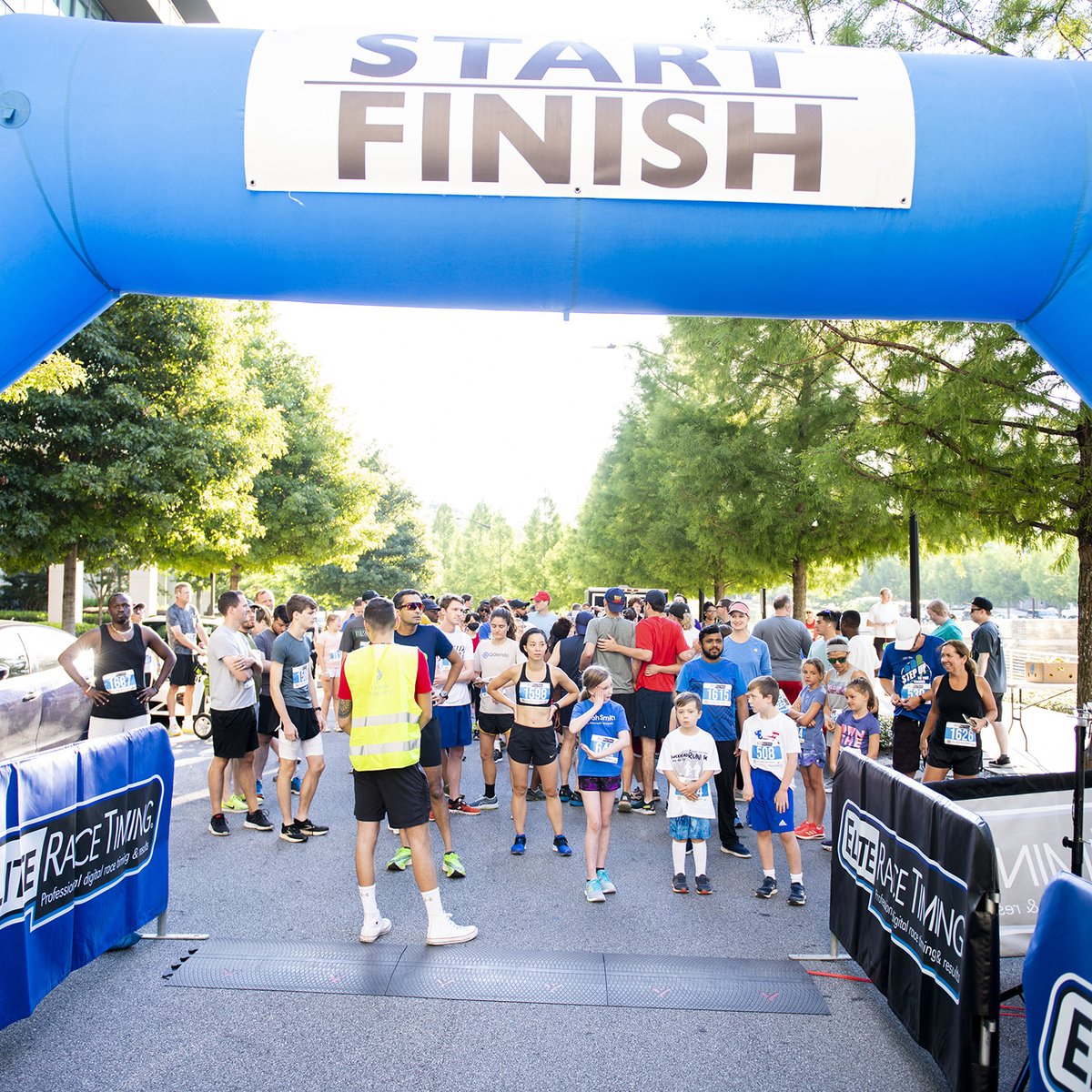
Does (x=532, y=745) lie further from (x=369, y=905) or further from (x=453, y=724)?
(x=369, y=905)

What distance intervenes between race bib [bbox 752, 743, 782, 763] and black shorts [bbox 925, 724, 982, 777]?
1706 millimetres

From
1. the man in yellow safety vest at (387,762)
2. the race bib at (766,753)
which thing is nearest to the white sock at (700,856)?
the race bib at (766,753)

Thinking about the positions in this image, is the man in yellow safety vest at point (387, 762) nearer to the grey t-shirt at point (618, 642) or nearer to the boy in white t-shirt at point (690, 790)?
the boy in white t-shirt at point (690, 790)

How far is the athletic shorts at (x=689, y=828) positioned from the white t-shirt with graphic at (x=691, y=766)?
0.04 metres

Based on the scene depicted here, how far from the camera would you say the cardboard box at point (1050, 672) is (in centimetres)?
1641

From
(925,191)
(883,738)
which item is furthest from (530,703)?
(883,738)

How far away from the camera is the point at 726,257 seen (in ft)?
12.4

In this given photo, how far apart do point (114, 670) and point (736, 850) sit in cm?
549

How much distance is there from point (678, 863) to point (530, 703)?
1714mm

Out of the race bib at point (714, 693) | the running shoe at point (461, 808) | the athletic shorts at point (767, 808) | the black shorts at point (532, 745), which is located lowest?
the running shoe at point (461, 808)

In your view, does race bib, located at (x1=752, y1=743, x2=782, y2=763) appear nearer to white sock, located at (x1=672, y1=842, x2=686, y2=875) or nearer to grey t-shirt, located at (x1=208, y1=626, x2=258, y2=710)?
white sock, located at (x1=672, y1=842, x2=686, y2=875)

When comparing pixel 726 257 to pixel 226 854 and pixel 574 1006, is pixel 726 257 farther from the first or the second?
pixel 226 854

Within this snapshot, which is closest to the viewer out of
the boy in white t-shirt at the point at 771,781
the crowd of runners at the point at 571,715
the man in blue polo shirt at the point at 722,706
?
the crowd of runners at the point at 571,715

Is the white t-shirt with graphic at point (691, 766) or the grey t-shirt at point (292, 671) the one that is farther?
the grey t-shirt at point (292, 671)
